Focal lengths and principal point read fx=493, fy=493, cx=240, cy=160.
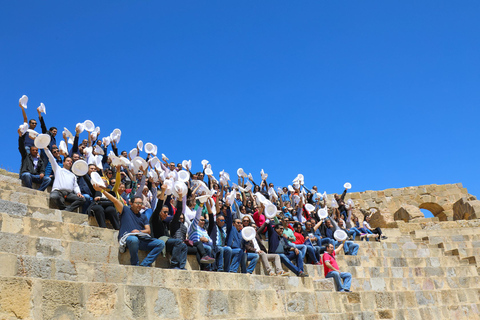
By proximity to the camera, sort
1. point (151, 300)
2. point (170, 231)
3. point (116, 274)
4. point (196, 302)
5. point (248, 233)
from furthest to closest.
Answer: point (248, 233)
point (170, 231)
point (196, 302)
point (116, 274)
point (151, 300)

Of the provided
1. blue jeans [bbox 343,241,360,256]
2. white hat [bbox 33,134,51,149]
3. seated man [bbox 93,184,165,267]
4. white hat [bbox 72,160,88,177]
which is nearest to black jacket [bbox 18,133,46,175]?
white hat [bbox 33,134,51,149]

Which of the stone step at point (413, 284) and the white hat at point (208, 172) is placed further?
the white hat at point (208, 172)

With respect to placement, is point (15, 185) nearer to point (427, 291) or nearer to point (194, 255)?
point (194, 255)

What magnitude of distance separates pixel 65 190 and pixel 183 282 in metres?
3.33

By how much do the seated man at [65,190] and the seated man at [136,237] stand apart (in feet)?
5.36

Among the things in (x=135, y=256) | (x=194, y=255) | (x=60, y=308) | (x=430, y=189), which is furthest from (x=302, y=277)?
(x=430, y=189)

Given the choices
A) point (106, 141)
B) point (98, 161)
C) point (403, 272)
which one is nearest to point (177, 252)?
point (98, 161)

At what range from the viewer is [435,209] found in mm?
25344

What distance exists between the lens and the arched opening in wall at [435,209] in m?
25.0

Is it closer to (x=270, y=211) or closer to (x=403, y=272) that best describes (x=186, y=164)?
(x=270, y=211)

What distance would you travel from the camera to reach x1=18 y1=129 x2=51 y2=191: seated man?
982cm

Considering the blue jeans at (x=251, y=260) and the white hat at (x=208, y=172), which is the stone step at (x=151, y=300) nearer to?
the blue jeans at (x=251, y=260)

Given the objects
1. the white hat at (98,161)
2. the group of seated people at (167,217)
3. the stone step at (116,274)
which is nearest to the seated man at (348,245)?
the group of seated people at (167,217)

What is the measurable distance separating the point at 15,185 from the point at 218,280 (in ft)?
14.7
